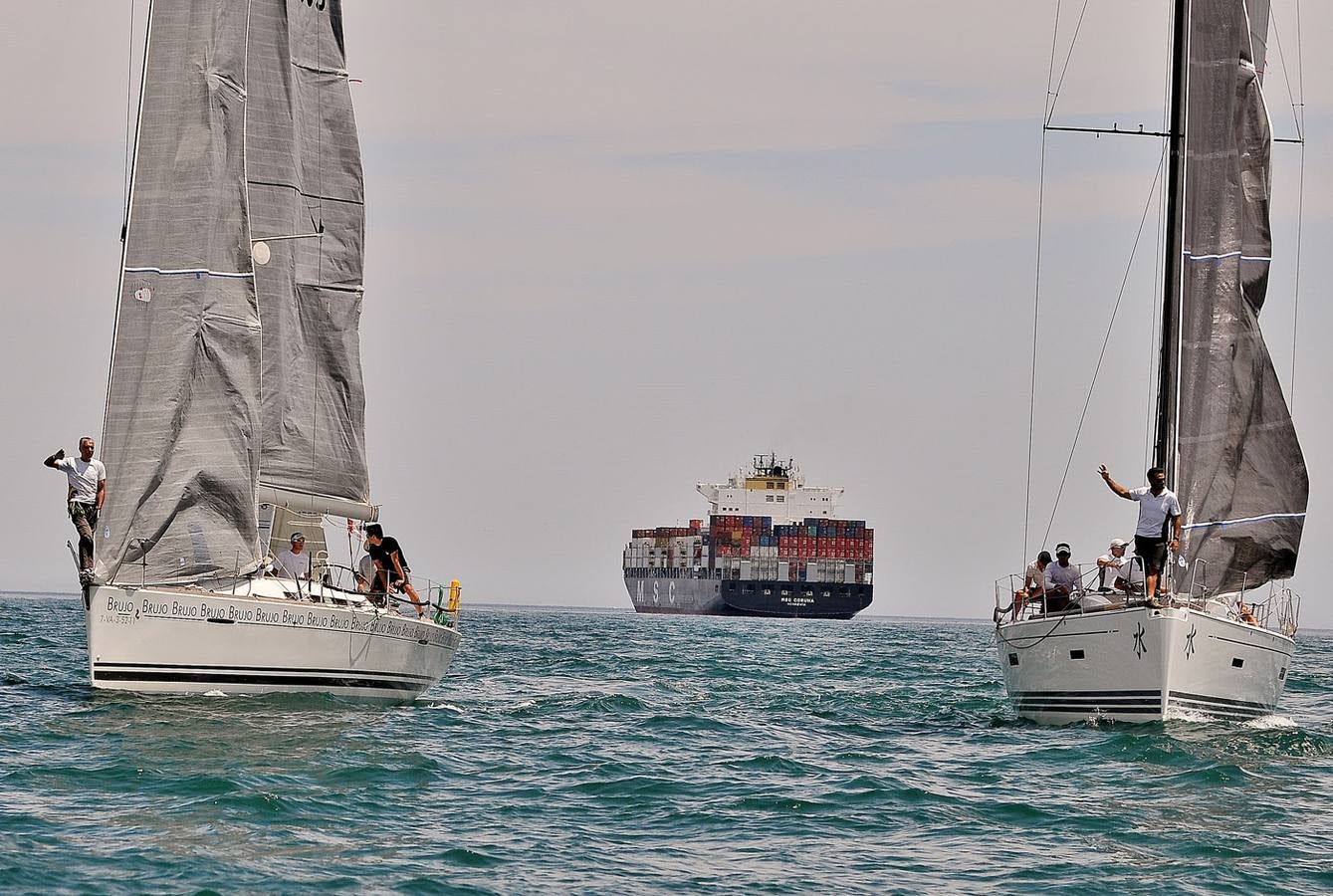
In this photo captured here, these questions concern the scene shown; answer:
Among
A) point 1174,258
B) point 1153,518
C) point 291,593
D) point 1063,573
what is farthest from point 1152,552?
point 291,593

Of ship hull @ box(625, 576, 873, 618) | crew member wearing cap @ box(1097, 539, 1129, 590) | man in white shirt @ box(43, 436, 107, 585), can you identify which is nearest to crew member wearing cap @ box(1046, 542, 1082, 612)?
crew member wearing cap @ box(1097, 539, 1129, 590)

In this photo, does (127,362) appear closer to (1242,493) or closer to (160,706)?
(160,706)

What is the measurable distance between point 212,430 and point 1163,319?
10700 mm

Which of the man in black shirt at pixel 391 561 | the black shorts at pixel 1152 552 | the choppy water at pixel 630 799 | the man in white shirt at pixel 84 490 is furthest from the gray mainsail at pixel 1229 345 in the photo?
the man in white shirt at pixel 84 490

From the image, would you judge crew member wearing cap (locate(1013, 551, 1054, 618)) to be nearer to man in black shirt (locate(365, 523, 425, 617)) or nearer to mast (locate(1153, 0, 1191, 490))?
mast (locate(1153, 0, 1191, 490))

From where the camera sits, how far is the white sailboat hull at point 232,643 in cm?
1744

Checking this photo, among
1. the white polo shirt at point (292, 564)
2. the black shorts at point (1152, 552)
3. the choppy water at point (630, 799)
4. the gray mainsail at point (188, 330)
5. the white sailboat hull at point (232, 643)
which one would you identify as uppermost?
the gray mainsail at point (188, 330)

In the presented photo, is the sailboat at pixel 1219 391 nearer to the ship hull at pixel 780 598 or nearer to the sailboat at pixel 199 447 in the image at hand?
the sailboat at pixel 199 447

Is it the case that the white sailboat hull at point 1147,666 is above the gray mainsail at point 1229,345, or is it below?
below

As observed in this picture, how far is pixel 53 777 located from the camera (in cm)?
1319

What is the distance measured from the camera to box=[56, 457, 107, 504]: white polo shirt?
18219mm

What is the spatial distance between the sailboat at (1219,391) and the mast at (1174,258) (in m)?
0.02

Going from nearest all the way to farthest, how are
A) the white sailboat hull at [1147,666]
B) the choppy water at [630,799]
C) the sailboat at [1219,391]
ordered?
the choppy water at [630,799]
the white sailboat hull at [1147,666]
the sailboat at [1219,391]

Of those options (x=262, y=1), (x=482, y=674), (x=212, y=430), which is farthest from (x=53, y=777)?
(x=482, y=674)
